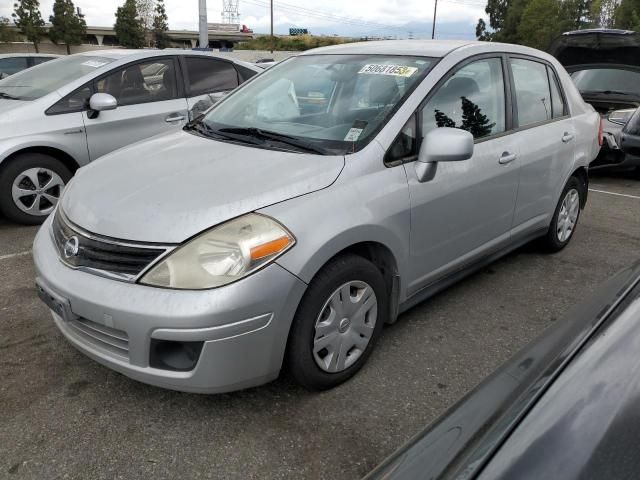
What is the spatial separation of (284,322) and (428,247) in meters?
1.02

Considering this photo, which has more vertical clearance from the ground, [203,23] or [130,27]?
[130,27]

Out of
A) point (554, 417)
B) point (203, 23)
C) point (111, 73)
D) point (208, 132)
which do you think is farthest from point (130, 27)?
point (554, 417)

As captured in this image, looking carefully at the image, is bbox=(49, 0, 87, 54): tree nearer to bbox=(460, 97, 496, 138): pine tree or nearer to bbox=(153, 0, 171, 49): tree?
bbox=(153, 0, 171, 49): tree

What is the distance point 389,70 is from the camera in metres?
2.98

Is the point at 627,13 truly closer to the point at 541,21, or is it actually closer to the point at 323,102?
the point at 541,21

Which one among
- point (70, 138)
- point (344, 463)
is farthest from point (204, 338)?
point (70, 138)

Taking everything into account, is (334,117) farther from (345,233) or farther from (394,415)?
(394,415)

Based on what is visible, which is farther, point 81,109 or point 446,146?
point 81,109

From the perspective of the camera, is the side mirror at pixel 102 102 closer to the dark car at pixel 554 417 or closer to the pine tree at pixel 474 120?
the pine tree at pixel 474 120

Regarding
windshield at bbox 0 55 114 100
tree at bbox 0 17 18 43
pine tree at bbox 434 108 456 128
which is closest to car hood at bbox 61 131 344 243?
pine tree at bbox 434 108 456 128

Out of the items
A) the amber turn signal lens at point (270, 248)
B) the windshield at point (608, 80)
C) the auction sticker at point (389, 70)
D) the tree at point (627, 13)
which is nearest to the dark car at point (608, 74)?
the windshield at point (608, 80)

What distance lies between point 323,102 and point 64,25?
193ft

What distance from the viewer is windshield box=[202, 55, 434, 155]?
2723 mm

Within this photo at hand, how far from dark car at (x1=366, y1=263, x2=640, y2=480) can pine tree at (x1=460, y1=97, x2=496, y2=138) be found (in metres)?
1.76
